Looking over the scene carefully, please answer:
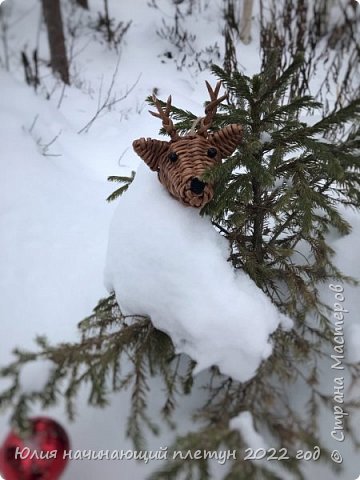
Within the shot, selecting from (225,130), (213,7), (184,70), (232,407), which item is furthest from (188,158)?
(213,7)

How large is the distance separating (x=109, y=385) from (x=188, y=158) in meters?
0.96

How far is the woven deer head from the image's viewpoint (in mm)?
1098

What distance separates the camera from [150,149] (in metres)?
1.14

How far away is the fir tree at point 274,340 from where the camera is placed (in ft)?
3.07

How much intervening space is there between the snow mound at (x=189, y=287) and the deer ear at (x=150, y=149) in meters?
0.11

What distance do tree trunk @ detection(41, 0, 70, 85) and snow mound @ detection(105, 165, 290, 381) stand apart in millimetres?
4752

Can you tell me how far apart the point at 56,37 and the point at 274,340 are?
5369mm

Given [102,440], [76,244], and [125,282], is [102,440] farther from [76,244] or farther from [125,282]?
[76,244]

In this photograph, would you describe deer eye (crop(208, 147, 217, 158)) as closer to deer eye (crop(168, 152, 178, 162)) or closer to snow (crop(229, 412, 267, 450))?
deer eye (crop(168, 152, 178, 162))

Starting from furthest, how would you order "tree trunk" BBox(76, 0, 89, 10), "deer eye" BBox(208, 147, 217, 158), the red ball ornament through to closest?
"tree trunk" BBox(76, 0, 89, 10) → "deer eye" BBox(208, 147, 217, 158) → the red ball ornament

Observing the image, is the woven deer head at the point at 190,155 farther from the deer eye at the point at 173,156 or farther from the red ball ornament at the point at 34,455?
the red ball ornament at the point at 34,455

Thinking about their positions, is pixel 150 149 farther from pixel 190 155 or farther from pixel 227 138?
pixel 227 138

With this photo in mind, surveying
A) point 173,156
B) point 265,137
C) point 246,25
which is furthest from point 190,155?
point 246,25

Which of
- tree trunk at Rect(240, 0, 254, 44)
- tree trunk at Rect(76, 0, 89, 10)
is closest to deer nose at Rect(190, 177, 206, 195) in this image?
tree trunk at Rect(240, 0, 254, 44)
